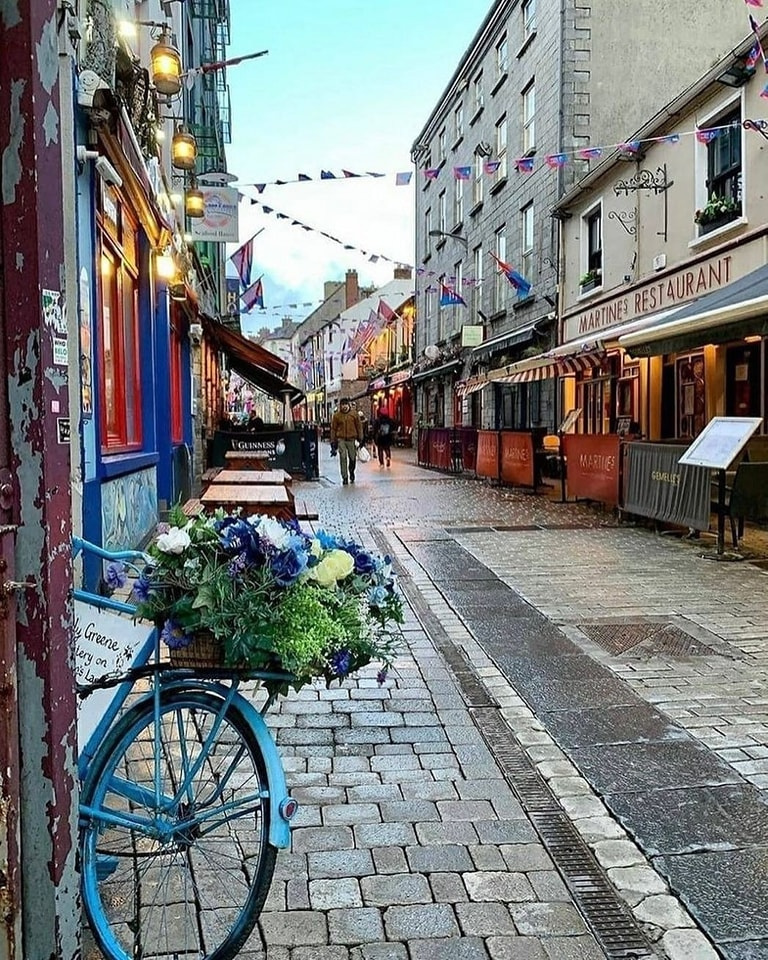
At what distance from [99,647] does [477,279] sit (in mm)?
26085

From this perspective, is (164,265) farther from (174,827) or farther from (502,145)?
(502,145)

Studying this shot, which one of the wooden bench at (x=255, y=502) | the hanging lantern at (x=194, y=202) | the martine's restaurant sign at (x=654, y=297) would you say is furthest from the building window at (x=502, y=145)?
the wooden bench at (x=255, y=502)

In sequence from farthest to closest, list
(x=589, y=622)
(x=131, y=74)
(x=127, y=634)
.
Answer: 1. (x=131, y=74)
2. (x=589, y=622)
3. (x=127, y=634)

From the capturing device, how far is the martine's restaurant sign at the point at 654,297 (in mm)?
13758

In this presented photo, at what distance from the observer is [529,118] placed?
22.2 metres

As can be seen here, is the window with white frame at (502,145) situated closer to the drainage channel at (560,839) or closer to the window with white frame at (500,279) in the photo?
the window with white frame at (500,279)

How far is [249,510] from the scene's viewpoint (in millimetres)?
7078

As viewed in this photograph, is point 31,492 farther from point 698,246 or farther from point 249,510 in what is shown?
point 698,246

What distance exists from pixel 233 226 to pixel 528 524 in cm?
825

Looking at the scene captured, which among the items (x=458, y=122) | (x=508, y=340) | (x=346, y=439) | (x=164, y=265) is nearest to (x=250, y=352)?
(x=346, y=439)

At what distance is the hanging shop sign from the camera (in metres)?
15.8

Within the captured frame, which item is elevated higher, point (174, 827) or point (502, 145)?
point (502, 145)

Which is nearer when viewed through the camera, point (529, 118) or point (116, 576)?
point (116, 576)

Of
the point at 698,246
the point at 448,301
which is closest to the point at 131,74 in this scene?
the point at 698,246
